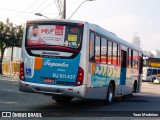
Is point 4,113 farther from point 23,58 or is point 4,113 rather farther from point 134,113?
point 134,113

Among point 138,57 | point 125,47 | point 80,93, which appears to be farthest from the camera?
point 138,57

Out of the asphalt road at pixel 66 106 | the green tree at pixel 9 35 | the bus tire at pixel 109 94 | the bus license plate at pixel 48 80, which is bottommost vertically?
the asphalt road at pixel 66 106

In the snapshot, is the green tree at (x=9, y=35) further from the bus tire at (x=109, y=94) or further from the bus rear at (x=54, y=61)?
the bus rear at (x=54, y=61)

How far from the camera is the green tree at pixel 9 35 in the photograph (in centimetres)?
5025

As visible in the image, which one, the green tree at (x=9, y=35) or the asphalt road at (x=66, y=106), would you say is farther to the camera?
the green tree at (x=9, y=35)

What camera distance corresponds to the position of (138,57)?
22578 millimetres

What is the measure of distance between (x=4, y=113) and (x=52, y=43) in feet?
10.4

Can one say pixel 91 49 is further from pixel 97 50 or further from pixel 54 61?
pixel 54 61

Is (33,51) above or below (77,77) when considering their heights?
above

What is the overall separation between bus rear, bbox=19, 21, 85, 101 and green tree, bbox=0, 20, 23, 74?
123ft

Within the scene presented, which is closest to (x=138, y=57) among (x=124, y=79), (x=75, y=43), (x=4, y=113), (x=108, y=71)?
(x=124, y=79)

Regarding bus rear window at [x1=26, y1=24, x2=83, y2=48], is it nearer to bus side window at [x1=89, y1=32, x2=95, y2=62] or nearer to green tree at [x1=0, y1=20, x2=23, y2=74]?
bus side window at [x1=89, y1=32, x2=95, y2=62]

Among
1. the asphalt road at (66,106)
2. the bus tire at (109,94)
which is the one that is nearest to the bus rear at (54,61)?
the asphalt road at (66,106)

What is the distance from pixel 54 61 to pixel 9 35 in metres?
39.5
